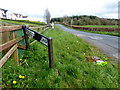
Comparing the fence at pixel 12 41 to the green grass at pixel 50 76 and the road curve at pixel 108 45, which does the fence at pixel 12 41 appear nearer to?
the green grass at pixel 50 76

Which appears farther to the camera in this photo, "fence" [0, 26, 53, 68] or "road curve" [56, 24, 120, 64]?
"road curve" [56, 24, 120, 64]

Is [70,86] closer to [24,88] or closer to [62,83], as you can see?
[62,83]

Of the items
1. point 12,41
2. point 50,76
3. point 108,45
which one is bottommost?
point 50,76

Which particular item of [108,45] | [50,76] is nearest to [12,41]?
[50,76]

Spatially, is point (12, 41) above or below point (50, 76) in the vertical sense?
above

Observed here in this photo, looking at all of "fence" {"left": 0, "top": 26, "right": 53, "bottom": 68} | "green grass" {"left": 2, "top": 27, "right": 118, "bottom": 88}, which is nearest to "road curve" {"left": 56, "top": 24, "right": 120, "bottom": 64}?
"green grass" {"left": 2, "top": 27, "right": 118, "bottom": 88}

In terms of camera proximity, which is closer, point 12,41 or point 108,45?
point 12,41

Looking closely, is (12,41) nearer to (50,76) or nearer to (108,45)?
(50,76)

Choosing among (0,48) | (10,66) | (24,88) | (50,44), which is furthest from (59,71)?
(0,48)

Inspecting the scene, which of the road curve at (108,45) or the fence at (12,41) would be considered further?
the road curve at (108,45)

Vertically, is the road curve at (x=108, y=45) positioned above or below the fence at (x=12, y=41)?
below

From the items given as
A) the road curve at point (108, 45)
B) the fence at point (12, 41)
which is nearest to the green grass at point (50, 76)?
the fence at point (12, 41)

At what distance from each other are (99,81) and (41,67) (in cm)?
183

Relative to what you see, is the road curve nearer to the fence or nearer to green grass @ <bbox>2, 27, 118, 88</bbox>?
green grass @ <bbox>2, 27, 118, 88</bbox>
